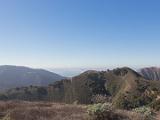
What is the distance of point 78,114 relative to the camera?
15.9 m

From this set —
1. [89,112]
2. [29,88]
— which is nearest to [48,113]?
[89,112]

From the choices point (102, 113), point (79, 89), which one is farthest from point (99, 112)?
point (79, 89)

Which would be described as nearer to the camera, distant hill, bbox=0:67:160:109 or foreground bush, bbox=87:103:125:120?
foreground bush, bbox=87:103:125:120

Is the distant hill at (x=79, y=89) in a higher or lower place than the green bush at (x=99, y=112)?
lower

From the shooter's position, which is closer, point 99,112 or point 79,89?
point 99,112

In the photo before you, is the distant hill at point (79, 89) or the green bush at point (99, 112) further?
the distant hill at point (79, 89)

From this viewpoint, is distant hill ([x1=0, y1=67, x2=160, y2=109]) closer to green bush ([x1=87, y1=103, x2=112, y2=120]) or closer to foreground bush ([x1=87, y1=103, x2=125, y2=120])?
foreground bush ([x1=87, y1=103, x2=125, y2=120])

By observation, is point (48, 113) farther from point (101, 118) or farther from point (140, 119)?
point (140, 119)

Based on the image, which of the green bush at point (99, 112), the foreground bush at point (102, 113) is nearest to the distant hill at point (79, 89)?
the foreground bush at point (102, 113)

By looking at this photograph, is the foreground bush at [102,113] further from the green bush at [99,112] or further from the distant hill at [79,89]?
the distant hill at [79,89]

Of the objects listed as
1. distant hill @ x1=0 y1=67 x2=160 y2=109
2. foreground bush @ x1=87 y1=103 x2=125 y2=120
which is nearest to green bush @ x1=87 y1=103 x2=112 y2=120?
foreground bush @ x1=87 y1=103 x2=125 y2=120

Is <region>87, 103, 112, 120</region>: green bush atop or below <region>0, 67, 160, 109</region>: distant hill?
atop

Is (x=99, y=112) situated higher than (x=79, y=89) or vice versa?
(x=99, y=112)

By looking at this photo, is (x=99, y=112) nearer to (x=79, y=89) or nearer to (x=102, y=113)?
(x=102, y=113)
